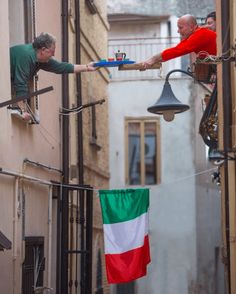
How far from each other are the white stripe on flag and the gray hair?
305 cm

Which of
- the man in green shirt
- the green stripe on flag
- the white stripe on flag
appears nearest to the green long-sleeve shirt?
the man in green shirt

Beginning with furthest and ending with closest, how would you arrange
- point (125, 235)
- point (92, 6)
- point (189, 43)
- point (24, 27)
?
point (92, 6), point (125, 235), point (24, 27), point (189, 43)

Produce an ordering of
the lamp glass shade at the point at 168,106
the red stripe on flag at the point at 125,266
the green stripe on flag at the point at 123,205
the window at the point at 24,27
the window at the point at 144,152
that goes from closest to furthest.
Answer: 1. the window at the point at 24,27
2. the lamp glass shade at the point at 168,106
3. the red stripe on flag at the point at 125,266
4. the green stripe on flag at the point at 123,205
5. the window at the point at 144,152

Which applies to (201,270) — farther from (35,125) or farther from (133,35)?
(35,125)

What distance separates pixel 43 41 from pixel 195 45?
2138 millimetres

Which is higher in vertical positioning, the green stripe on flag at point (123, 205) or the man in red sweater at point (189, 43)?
the man in red sweater at point (189, 43)

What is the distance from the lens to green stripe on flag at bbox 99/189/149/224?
1261 centimetres

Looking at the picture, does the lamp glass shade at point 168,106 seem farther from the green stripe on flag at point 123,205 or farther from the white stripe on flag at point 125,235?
the white stripe on flag at point 125,235

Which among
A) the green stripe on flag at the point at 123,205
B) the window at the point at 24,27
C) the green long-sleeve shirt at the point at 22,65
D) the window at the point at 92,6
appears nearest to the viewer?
the green long-sleeve shirt at the point at 22,65

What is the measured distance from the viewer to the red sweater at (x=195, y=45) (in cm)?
1096

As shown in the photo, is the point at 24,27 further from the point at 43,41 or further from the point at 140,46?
the point at 140,46

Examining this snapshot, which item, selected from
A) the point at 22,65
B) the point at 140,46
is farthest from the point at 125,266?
the point at 140,46

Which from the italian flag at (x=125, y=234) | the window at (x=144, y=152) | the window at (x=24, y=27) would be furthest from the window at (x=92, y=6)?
the italian flag at (x=125, y=234)

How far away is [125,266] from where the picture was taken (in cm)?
1233
